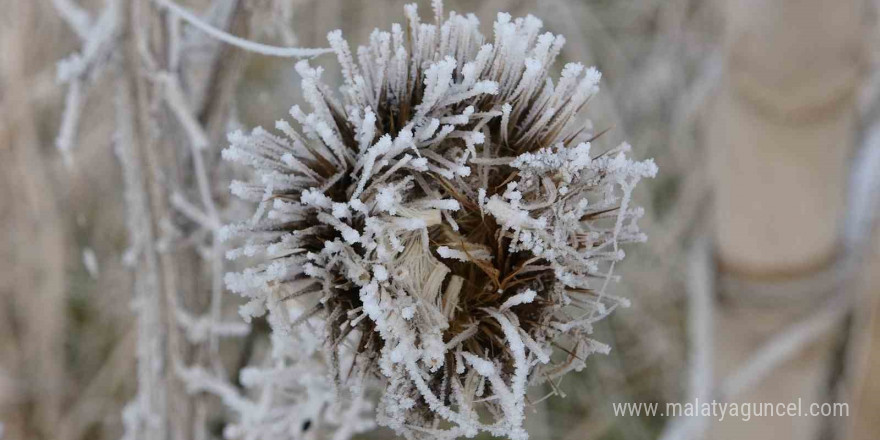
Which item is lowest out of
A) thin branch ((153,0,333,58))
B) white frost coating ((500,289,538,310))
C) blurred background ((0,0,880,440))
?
white frost coating ((500,289,538,310))

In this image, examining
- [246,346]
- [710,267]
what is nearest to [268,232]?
[246,346]

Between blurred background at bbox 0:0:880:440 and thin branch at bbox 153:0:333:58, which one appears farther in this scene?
blurred background at bbox 0:0:880:440

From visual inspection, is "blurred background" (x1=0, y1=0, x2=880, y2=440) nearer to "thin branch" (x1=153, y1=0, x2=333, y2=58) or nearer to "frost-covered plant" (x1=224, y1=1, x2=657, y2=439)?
"thin branch" (x1=153, y1=0, x2=333, y2=58)

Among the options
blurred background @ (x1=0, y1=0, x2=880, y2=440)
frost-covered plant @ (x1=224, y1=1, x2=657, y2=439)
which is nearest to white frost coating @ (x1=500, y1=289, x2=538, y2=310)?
frost-covered plant @ (x1=224, y1=1, x2=657, y2=439)

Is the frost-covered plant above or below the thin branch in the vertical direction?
below

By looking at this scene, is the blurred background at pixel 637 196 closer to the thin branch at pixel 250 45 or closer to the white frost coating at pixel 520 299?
the thin branch at pixel 250 45

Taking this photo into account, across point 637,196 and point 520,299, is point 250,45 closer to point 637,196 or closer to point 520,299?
point 520,299

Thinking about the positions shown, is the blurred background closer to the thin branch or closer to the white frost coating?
the thin branch

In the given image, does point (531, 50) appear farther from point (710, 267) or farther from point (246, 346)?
point (710, 267)
